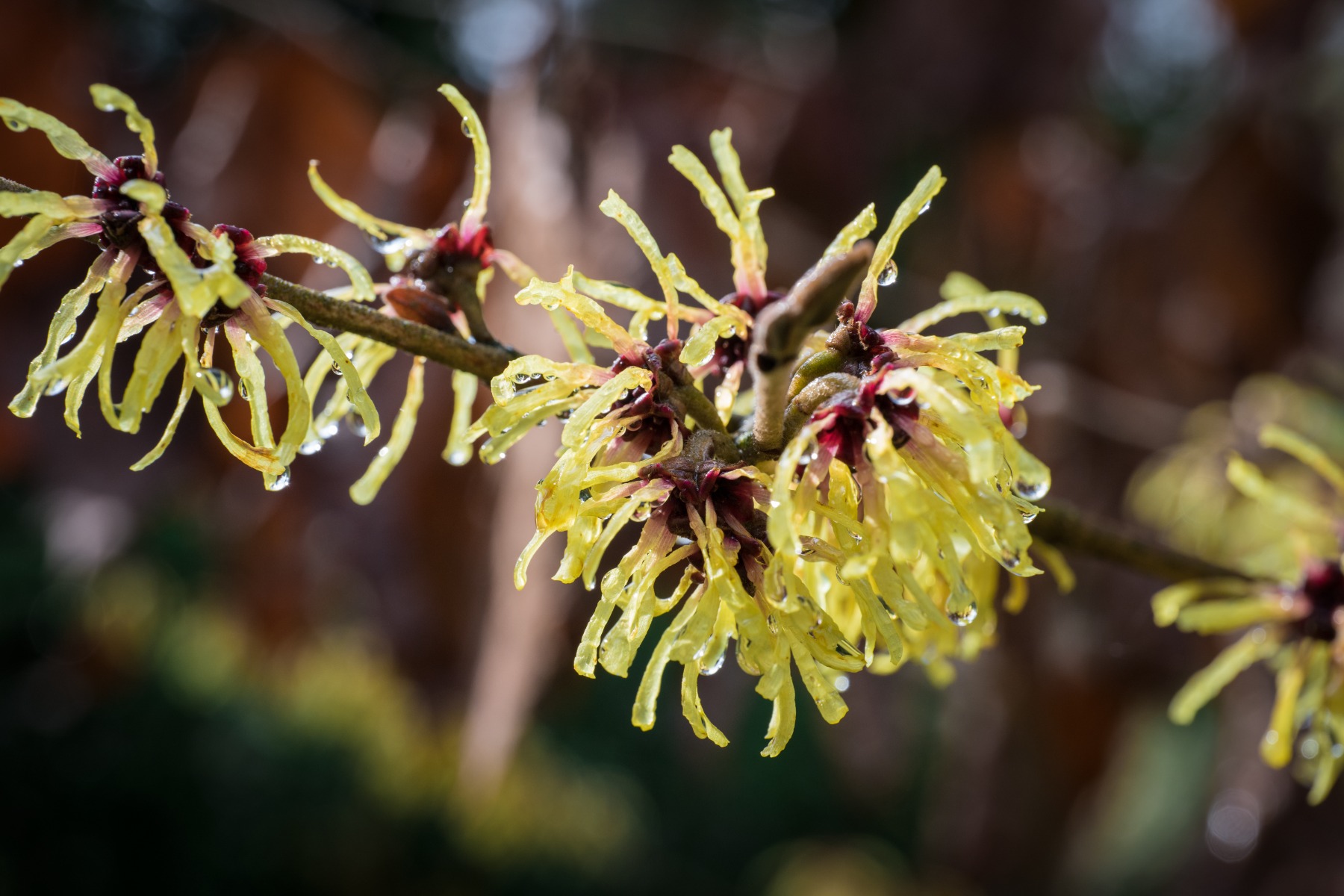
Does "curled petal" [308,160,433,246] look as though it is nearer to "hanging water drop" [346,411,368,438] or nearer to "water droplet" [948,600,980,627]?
"hanging water drop" [346,411,368,438]

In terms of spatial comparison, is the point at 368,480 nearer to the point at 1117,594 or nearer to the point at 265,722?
the point at 1117,594

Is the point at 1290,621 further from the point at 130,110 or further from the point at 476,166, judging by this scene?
the point at 130,110

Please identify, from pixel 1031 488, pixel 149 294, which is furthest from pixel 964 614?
pixel 149 294

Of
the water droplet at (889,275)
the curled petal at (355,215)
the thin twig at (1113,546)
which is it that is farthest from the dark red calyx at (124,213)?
the thin twig at (1113,546)

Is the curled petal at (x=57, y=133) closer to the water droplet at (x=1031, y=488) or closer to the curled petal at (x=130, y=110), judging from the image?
the curled petal at (x=130, y=110)

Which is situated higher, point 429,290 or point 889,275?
point 889,275
